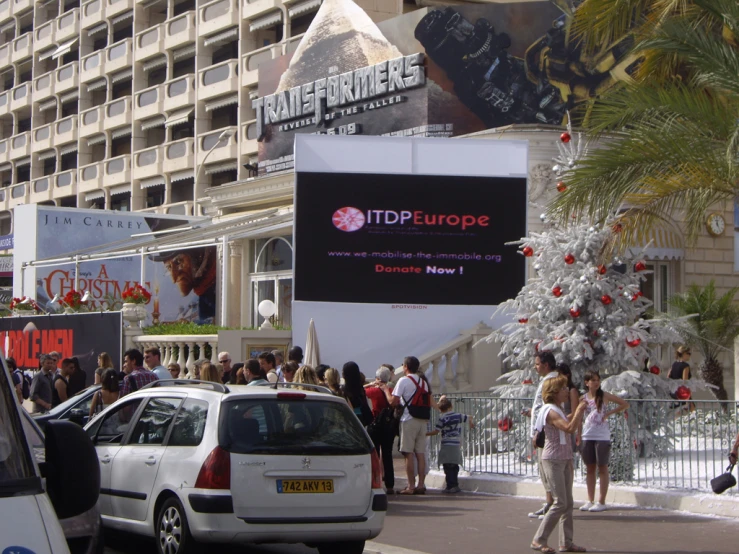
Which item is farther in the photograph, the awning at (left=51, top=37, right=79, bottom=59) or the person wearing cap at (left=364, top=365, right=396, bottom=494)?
the awning at (left=51, top=37, right=79, bottom=59)

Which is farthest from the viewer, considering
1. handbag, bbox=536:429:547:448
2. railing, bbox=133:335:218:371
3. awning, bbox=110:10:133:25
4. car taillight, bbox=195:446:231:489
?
awning, bbox=110:10:133:25

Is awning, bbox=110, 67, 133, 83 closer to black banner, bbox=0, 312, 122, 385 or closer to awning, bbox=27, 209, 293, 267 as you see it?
awning, bbox=27, 209, 293, 267

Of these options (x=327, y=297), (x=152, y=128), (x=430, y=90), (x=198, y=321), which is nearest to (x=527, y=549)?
(x=327, y=297)

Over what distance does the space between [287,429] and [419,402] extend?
478cm

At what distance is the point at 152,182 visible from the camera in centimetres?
4709

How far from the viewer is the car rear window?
862cm

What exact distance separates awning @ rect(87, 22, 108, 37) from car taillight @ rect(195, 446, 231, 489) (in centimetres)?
4634

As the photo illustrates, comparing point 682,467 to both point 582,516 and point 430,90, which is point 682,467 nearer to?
point 582,516

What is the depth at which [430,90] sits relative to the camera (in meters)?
25.6

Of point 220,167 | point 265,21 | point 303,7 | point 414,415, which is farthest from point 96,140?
point 414,415

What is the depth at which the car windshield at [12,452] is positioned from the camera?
382 centimetres

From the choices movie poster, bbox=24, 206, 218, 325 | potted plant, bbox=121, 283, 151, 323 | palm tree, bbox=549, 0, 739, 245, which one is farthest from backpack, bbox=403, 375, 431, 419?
movie poster, bbox=24, 206, 218, 325

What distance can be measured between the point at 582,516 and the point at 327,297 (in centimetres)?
819

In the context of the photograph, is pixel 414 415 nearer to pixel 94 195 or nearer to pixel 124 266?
pixel 124 266
